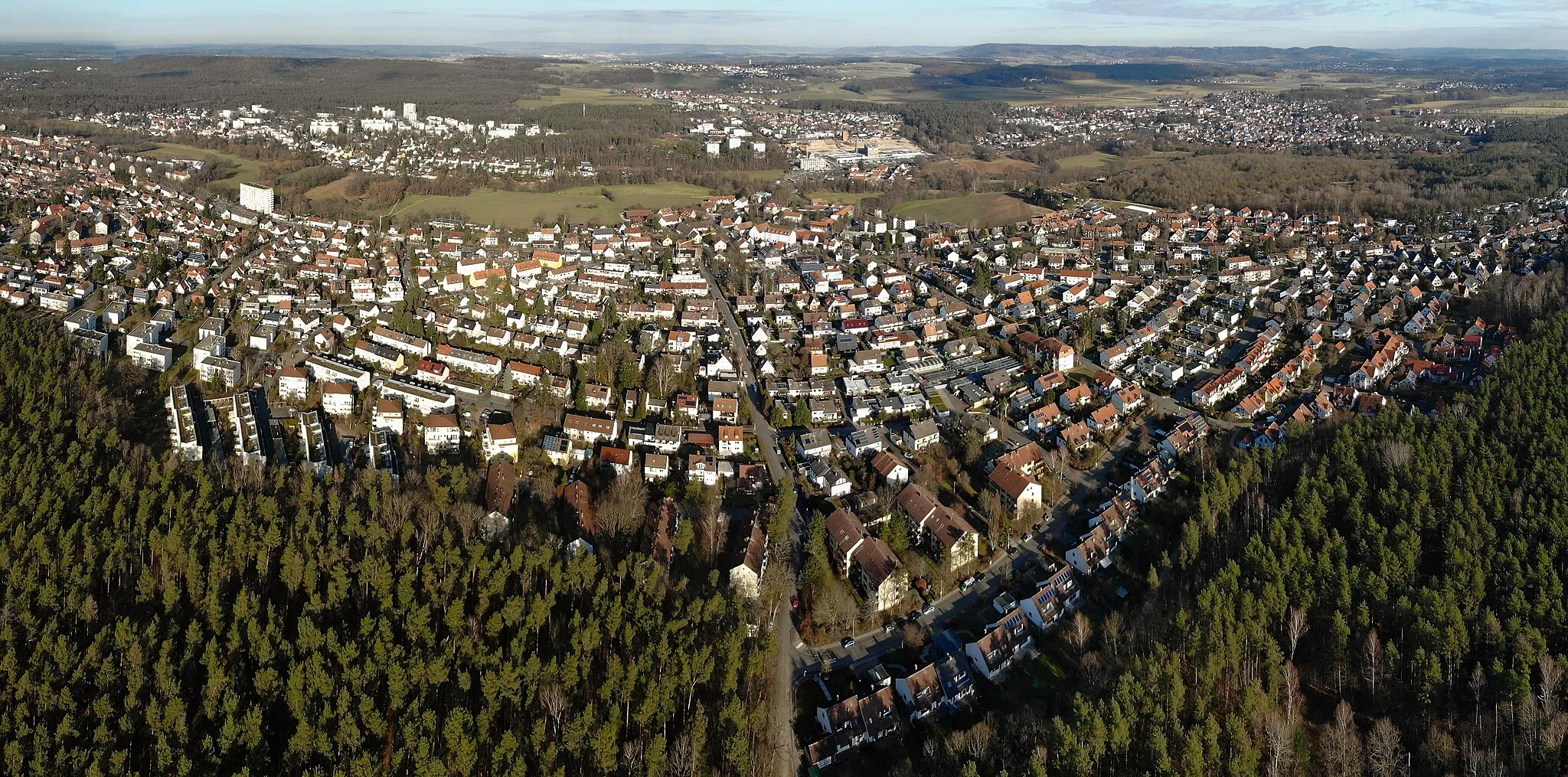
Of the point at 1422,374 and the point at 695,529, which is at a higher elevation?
the point at 1422,374

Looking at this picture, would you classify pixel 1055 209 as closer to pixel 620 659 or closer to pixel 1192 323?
pixel 1192 323

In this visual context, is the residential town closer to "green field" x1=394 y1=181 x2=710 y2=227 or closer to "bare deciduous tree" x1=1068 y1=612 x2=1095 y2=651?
"bare deciduous tree" x1=1068 y1=612 x2=1095 y2=651

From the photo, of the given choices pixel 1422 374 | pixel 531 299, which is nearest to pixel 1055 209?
pixel 1422 374

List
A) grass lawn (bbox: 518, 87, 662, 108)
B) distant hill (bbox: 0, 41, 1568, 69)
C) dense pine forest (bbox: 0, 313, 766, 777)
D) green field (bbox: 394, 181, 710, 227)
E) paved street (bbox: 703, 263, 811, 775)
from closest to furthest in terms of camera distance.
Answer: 1. dense pine forest (bbox: 0, 313, 766, 777)
2. paved street (bbox: 703, 263, 811, 775)
3. green field (bbox: 394, 181, 710, 227)
4. grass lawn (bbox: 518, 87, 662, 108)
5. distant hill (bbox: 0, 41, 1568, 69)

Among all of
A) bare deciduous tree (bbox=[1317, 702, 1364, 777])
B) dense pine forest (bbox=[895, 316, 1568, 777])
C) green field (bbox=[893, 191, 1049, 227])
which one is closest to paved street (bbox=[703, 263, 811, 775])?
dense pine forest (bbox=[895, 316, 1568, 777])

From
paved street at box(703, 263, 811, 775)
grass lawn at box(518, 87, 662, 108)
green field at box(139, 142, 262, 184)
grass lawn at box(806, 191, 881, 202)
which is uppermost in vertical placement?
grass lawn at box(518, 87, 662, 108)

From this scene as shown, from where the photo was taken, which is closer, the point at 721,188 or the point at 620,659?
the point at 620,659

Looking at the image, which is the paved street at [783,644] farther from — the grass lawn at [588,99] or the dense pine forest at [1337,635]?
the grass lawn at [588,99]
